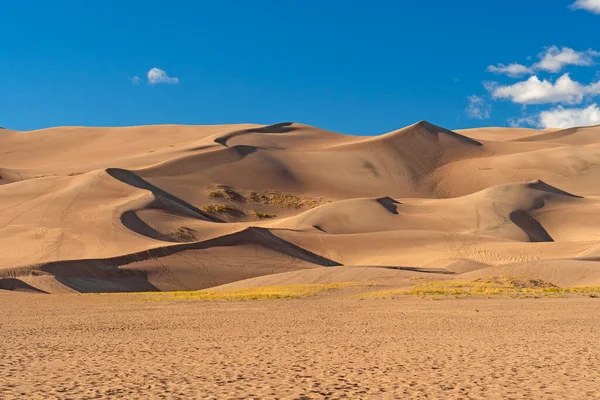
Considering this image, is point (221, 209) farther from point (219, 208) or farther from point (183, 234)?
point (183, 234)

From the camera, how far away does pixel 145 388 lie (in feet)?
36.8

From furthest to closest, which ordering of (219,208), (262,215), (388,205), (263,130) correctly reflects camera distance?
(263,130) < (262,215) < (219,208) < (388,205)

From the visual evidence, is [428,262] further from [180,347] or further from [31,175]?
[31,175]

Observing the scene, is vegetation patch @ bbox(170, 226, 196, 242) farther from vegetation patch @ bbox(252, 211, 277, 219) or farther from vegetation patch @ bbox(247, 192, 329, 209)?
vegetation patch @ bbox(247, 192, 329, 209)

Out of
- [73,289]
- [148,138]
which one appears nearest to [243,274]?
[73,289]

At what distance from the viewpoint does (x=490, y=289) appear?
3531cm

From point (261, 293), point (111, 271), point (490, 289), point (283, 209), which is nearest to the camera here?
point (490, 289)

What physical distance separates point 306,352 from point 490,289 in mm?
21513

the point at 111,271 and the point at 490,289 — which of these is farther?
the point at 111,271

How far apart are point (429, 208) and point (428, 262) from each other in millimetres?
24628

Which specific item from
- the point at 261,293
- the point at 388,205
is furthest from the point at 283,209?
the point at 261,293

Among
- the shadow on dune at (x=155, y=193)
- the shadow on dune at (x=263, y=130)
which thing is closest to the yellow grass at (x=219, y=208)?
the shadow on dune at (x=155, y=193)

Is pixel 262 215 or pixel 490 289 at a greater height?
pixel 262 215

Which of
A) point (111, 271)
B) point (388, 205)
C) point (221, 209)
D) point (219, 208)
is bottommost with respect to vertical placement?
point (111, 271)
